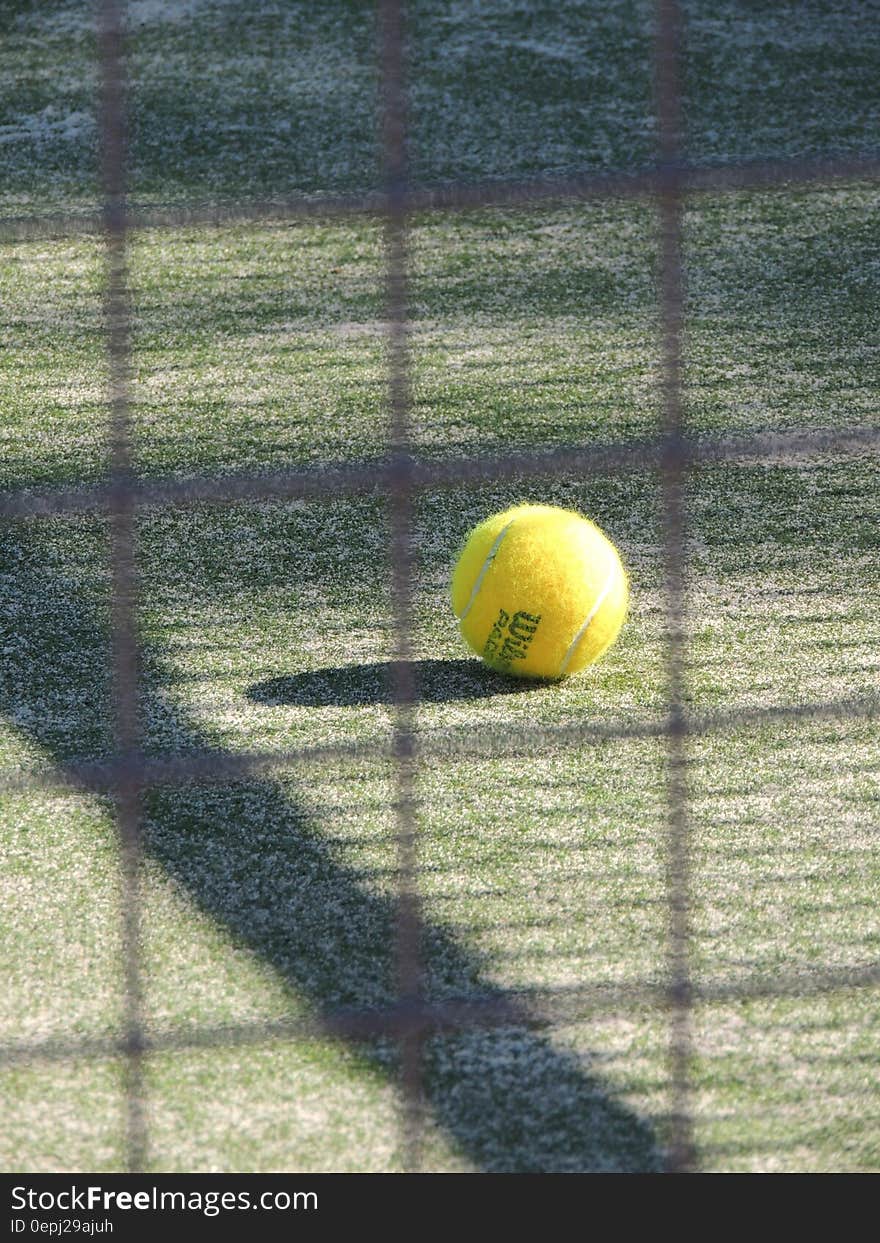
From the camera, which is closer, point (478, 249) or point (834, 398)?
point (834, 398)

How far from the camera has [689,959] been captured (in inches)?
74.4

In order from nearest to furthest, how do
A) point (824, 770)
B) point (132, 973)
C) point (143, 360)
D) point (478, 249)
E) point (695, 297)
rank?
point (132, 973) < point (824, 770) < point (143, 360) < point (695, 297) < point (478, 249)

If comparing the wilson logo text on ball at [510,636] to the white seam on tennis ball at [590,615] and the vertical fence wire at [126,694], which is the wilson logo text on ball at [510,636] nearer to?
the white seam on tennis ball at [590,615]

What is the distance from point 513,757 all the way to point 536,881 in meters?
0.33

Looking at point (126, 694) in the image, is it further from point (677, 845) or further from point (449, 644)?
point (677, 845)

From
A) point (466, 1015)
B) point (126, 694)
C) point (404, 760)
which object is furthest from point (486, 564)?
point (466, 1015)

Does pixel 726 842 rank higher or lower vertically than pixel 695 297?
higher

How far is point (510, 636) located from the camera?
2.50 metres

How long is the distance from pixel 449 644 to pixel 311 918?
82 centimetres

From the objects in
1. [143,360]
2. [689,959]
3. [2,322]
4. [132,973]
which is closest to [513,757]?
[689,959]

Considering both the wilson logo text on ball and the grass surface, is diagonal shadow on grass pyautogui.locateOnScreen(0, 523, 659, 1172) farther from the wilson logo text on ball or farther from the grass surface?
the wilson logo text on ball

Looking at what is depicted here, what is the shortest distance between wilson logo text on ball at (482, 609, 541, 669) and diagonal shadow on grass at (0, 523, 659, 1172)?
16.7 inches

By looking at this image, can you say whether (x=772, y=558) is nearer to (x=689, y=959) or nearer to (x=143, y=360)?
(x=689, y=959)

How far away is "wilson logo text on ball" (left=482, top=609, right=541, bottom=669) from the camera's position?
8.13 ft
